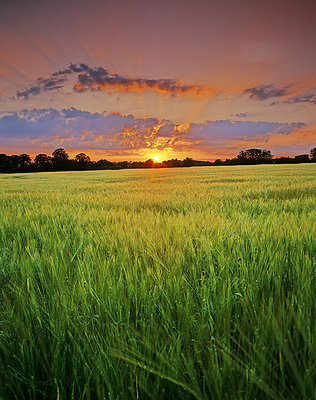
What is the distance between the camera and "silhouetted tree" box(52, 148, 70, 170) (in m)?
80.8

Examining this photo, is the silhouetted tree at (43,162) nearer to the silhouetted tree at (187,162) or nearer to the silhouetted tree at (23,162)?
the silhouetted tree at (23,162)

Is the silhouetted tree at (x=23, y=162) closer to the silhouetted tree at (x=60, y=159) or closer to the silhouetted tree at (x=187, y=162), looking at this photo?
the silhouetted tree at (x=60, y=159)

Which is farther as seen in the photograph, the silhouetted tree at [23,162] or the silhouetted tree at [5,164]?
the silhouetted tree at [23,162]

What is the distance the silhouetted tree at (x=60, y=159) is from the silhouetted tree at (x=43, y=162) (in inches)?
71.6

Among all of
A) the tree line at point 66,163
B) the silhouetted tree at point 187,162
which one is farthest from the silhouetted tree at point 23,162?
the silhouetted tree at point 187,162

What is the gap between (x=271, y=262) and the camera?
118 centimetres

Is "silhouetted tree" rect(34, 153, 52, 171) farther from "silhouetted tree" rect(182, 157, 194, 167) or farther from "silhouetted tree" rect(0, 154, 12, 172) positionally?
"silhouetted tree" rect(182, 157, 194, 167)

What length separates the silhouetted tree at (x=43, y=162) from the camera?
8166 cm

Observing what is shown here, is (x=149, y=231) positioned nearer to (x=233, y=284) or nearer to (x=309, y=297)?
(x=233, y=284)

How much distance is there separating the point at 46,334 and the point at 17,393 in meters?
0.19

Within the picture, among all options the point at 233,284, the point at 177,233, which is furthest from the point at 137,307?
the point at 177,233

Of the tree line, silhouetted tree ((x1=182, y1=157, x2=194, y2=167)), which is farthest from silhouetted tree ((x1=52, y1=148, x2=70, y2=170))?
silhouetted tree ((x1=182, y1=157, x2=194, y2=167))

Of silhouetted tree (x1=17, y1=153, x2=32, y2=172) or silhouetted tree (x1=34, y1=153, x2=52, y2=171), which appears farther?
silhouetted tree (x1=17, y1=153, x2=32, y2=172)

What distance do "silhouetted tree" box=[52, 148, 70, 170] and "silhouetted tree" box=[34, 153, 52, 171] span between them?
182 centimetres
